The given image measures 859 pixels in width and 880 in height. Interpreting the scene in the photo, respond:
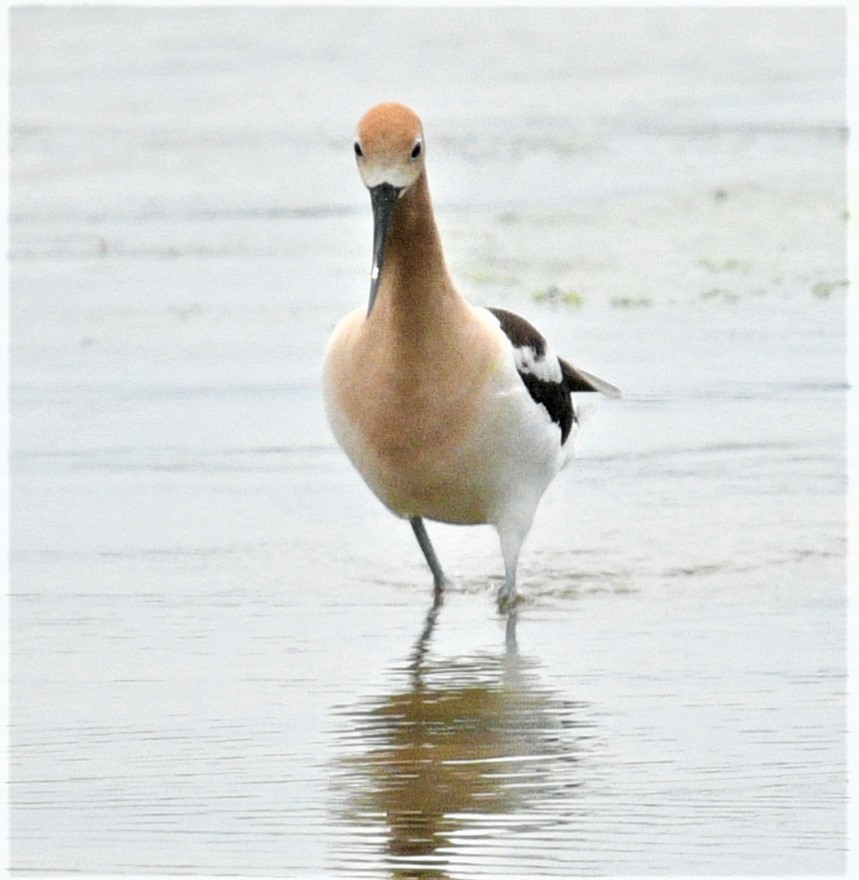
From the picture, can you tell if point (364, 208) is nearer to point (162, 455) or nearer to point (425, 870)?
point (162, 455)

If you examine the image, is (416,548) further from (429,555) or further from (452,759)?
(452,759)

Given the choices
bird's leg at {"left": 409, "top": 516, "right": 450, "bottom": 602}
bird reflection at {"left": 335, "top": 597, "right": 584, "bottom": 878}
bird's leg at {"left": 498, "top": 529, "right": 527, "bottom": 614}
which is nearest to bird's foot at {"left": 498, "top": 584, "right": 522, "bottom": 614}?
bird's leg at {"left": 498, "top": 529, "right": 527, "bottom": 614}

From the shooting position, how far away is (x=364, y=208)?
18.3 meters

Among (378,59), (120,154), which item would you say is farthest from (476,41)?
(120,154)

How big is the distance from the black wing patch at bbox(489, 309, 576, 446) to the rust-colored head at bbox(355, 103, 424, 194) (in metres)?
0.83

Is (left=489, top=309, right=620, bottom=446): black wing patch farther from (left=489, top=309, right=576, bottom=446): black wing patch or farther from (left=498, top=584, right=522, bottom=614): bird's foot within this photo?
(left=498, top=584, right=522, bottom=614): bird's foot

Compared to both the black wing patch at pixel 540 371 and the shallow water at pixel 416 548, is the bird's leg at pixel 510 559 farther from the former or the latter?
the black wing patch at pixel 540 371

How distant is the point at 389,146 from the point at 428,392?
81cm

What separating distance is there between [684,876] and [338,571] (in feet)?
10.8

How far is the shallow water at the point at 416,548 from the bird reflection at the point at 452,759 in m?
0.01

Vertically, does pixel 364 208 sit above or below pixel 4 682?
above

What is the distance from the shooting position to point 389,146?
7.38 meters

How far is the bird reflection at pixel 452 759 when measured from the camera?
5723 mm

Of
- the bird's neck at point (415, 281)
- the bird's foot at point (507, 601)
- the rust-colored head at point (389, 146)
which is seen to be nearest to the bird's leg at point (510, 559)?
the bird's foot at point (507, 601)
